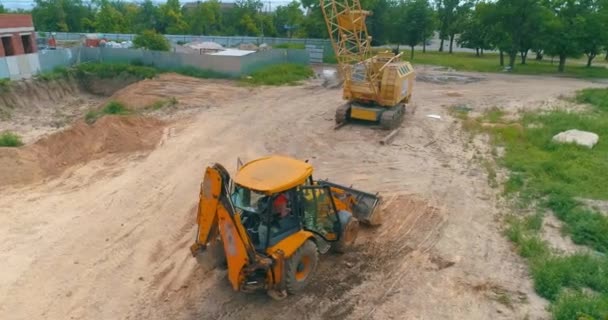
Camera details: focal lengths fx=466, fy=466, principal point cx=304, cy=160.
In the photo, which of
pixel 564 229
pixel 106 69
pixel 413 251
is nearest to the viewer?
pixel 413 251

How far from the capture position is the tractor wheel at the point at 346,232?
25.3 ft

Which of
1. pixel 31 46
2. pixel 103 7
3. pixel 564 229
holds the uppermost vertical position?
pixel 103 7

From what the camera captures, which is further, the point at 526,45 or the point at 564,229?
the point at 526,45

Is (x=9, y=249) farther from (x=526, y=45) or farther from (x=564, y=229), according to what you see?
(x=526, y=45)

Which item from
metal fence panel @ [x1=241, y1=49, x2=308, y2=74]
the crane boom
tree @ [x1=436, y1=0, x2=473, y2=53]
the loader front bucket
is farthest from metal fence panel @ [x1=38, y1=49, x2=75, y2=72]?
tree @ [x1=436, y1=0, x2=473, y2=53]

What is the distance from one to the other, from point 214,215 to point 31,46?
28.4 metres

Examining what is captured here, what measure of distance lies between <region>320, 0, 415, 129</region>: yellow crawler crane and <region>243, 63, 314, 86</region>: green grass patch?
853 cm

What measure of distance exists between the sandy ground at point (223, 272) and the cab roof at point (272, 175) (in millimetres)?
1725

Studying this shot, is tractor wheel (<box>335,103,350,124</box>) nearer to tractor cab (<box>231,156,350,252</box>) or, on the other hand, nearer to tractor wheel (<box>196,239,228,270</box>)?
tractor cab (<box>231,156,350,252</box>)

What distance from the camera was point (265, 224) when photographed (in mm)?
6469

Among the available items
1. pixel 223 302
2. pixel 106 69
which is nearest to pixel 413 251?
pixel 223 302

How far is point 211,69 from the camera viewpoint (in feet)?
85.6

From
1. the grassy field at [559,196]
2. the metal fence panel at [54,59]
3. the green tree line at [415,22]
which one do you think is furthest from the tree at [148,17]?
the grassy field at [559,196]

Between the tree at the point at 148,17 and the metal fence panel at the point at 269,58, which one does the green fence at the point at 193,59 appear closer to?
the metal fence panel at the point at 269,58
